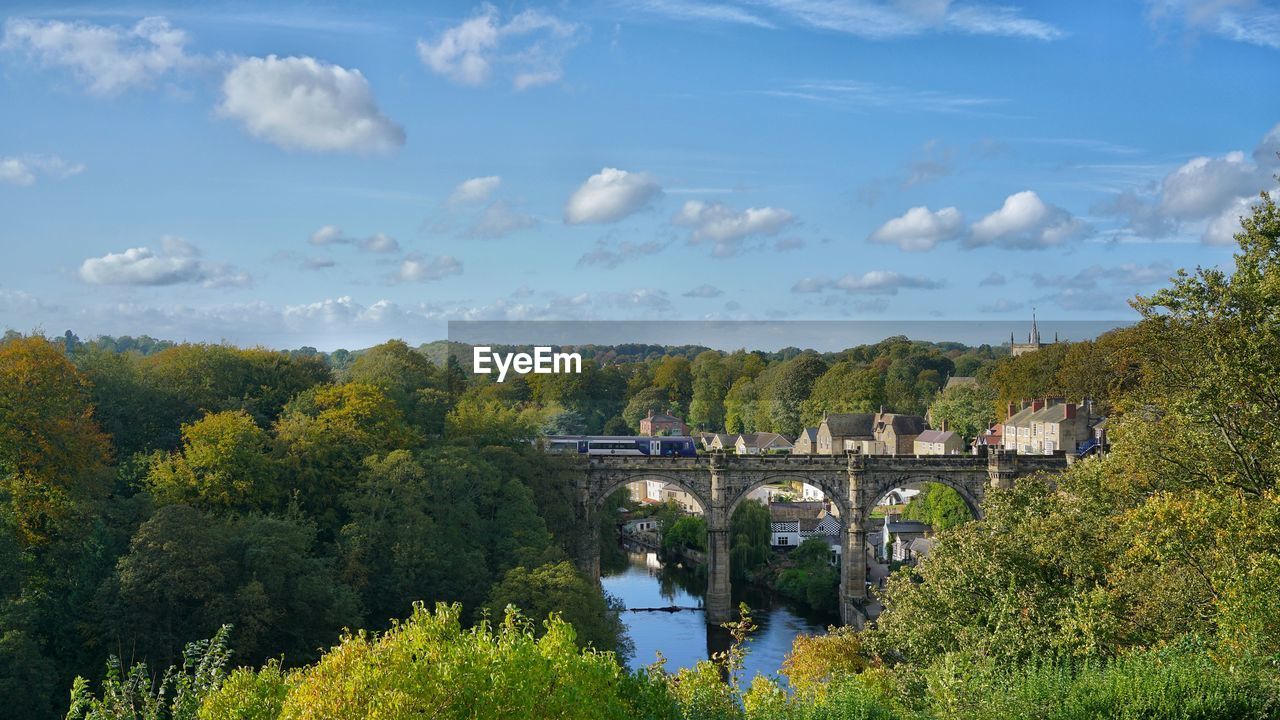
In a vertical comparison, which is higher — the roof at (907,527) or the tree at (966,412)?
the tree at (966,412)

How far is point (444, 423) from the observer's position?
1909 inches

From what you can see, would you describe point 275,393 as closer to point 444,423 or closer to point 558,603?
point 444,423

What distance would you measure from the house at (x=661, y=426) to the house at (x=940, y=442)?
26672mm

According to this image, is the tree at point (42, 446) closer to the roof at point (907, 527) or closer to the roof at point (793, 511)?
the roof at point (793, 511)

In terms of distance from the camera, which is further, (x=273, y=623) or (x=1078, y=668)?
(x=273, y=623)

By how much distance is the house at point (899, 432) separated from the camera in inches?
3132

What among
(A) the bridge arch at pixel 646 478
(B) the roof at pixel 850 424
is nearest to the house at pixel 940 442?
(B) the roof at pixel 850 424

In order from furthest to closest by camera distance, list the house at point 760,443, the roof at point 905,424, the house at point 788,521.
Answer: the house at point 760,443 → the roof at point 905,424 → the house at point 788,521

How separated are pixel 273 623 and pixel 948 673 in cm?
2082

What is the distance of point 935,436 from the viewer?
249ft

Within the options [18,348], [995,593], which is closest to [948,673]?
[995,593]

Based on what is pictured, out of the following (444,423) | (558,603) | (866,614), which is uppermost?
(444,423)

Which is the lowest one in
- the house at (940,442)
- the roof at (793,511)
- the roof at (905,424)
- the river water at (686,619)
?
the river water at (686,619)

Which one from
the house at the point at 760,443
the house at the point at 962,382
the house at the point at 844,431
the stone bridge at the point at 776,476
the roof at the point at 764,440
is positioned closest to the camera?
the stone bridge at the point at 776,476
